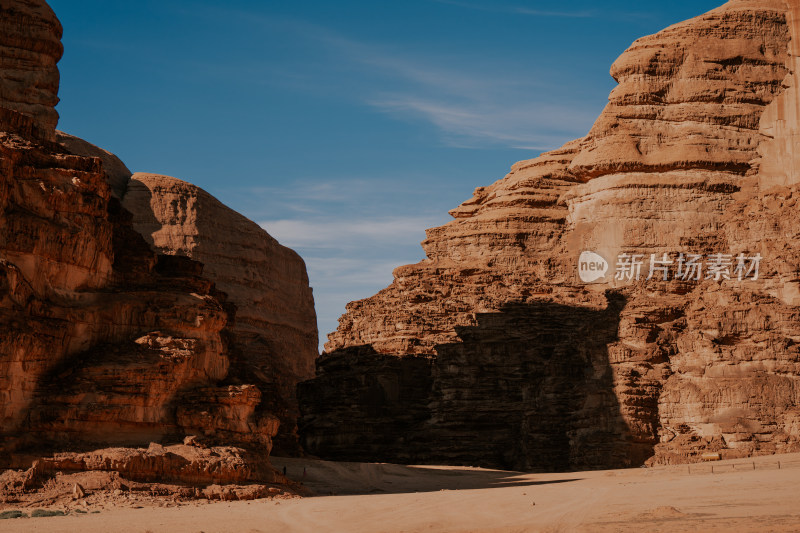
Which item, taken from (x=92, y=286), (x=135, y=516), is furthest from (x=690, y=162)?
(x=135, y=516)

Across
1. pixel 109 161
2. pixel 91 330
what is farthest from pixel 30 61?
pixel 109 161

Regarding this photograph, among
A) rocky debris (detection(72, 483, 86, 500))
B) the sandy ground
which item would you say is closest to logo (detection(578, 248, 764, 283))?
the sandy ground

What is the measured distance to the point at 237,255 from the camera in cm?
8756

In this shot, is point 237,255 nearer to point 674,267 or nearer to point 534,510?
point 674,267

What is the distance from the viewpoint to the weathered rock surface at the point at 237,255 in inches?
3319

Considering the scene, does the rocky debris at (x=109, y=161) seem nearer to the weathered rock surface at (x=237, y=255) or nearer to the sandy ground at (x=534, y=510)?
the weathered rock surface at (x=237, y=255)

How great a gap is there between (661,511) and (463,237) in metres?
42.2

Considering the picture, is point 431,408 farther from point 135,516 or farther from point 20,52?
point 135,516

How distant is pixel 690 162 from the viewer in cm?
6544

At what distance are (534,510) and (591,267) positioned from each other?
32103 mm

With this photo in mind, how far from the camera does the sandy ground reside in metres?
30.2

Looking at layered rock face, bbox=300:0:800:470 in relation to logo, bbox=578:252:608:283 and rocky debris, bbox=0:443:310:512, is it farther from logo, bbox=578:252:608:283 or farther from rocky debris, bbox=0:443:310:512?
rocky debris, bbox=0:443:310:512

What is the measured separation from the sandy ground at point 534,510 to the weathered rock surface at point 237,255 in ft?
133

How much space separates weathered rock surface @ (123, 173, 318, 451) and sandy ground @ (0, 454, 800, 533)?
133ft
